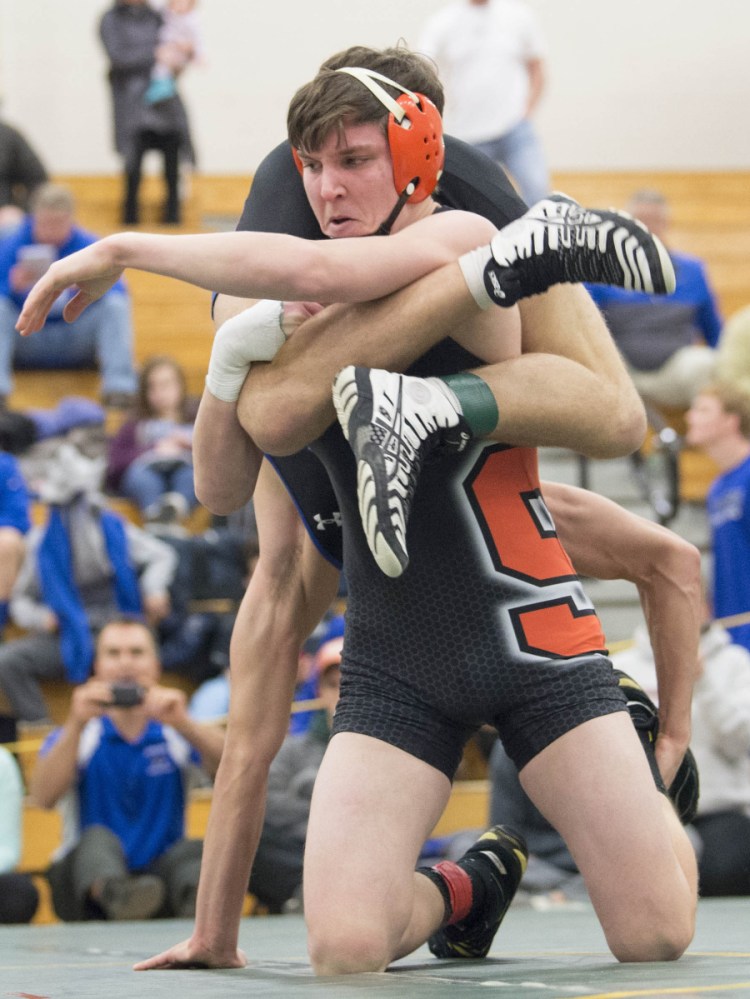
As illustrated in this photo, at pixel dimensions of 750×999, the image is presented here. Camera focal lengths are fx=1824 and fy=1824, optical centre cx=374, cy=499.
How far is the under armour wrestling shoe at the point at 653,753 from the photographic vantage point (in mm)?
3285

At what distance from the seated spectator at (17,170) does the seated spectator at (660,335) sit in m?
3.76

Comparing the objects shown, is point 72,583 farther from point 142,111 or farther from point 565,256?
point 142,111

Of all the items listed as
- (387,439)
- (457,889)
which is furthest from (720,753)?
(387,439)

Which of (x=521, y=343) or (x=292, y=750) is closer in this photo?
(x=521, y=343)

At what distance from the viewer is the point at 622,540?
3.38 meters

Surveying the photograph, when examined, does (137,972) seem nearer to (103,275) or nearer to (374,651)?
(374,651)

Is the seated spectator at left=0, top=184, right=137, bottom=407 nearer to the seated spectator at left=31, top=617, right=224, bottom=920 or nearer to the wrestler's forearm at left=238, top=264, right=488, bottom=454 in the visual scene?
the seated spectator at left=31, top=617, right=224, bottom=920

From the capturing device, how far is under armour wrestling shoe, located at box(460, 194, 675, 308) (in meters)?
2.74

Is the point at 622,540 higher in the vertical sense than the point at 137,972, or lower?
higher

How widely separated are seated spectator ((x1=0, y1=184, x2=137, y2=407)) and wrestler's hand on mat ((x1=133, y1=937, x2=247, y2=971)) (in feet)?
18.7

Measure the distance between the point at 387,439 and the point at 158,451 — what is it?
5444 millimetres

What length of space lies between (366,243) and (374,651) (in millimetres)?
700

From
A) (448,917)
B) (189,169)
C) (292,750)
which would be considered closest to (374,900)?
(448,917)

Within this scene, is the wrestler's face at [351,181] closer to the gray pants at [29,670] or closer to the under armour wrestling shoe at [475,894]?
the under armour wrestling shoe at [475,894]
